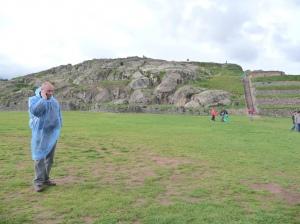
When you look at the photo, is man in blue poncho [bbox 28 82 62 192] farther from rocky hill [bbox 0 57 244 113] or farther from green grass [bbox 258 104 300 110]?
green grass [bbox 258 104 300 110]

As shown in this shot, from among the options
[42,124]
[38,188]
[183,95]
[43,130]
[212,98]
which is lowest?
[38,188]

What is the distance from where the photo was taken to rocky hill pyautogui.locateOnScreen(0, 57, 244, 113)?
220 ft

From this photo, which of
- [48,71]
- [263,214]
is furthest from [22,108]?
[263,214]

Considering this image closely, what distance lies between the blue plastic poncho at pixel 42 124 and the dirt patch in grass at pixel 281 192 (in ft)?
16.8

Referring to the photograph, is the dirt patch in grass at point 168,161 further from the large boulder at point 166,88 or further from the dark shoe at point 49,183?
the large boulder at point 166,88

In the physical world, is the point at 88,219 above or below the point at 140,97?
below

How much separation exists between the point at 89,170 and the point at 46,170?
8.32 feet

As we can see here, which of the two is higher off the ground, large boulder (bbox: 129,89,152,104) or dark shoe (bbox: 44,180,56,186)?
large boulder (bbox: 129,89,152,104)

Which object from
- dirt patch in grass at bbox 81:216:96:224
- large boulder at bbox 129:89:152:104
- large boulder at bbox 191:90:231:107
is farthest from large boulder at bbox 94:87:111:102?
dirt patch in grass at bbox 81:216:96:224

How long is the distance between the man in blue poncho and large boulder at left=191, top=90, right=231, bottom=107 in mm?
54357

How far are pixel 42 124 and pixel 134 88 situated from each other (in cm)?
6738

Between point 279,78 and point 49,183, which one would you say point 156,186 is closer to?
point 49,183

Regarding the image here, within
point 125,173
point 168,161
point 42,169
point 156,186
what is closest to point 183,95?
point 168,161

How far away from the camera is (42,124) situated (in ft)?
34.7
